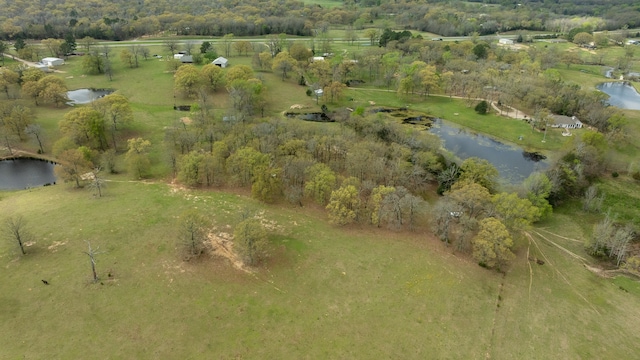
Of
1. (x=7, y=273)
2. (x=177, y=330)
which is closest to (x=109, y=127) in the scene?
(x=7, y=273)

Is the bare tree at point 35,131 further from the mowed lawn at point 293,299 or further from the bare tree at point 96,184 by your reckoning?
the mowed lawn at point 293,299

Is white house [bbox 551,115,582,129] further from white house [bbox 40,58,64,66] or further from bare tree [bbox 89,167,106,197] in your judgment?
white house [bbox 40,58,64,66]

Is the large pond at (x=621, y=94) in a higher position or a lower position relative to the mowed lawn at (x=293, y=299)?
higher

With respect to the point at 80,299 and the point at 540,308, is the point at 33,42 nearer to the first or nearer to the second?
the point at 80,299

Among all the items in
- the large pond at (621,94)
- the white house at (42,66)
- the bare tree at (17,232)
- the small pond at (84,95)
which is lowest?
the bare tree at (17,232)

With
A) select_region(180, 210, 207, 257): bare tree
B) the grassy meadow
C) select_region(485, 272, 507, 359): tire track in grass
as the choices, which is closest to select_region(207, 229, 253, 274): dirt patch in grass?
the grassy meadow

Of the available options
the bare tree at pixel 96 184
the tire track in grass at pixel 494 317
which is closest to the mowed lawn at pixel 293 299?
the tire track in grass at pixel 494 317
